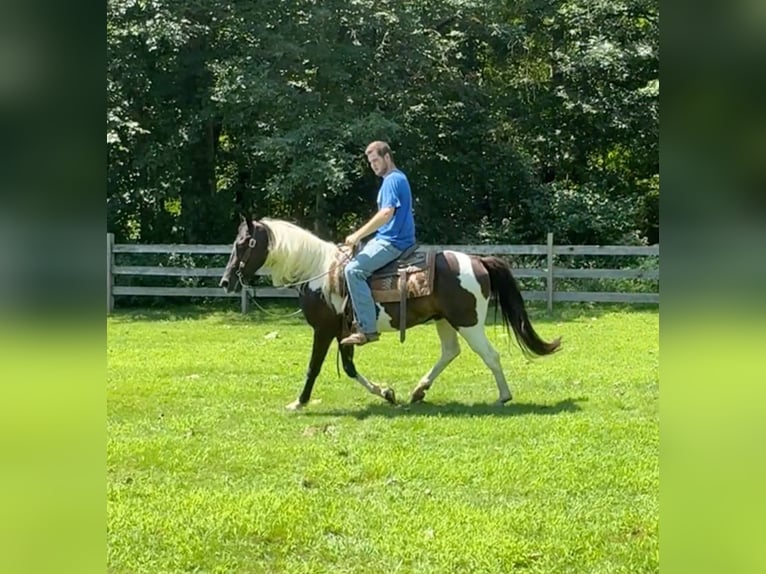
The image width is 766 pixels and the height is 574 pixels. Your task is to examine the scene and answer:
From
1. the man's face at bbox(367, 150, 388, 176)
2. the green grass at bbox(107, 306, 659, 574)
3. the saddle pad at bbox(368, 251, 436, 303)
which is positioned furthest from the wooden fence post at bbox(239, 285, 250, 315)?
the man's face at bbox(367, 150, 388, 176)

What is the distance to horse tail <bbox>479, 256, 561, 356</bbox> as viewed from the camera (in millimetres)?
7262

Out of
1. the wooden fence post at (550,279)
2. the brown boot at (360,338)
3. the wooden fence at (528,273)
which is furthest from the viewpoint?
the wooden fence post at (550,279)

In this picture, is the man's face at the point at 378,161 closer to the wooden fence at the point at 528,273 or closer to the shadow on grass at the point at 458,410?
the shadow on grass at the point at 458,410

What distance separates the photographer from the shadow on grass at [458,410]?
22.3ft

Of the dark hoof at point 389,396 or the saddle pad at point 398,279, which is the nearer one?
the saddle pad at point 398,279

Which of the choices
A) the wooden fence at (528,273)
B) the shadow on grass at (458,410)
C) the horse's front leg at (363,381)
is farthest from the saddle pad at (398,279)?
the wooden fence at (528,273)

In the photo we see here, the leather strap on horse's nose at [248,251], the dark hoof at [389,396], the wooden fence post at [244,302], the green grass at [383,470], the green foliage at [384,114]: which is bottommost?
the green grass at [383,470]

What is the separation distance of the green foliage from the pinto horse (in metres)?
9.85

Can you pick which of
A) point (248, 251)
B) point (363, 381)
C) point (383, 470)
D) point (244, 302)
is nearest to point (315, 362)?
point (363, 381)

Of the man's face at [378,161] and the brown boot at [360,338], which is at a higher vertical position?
the man's face at [378,161]

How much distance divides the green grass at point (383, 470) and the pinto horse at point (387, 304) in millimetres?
458

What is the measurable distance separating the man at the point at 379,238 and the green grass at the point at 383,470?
78 cm

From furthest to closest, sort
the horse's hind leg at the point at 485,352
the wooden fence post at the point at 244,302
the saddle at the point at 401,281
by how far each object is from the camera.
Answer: the wooden fence post at the point at 244,302, the horse's hind leg at the point at 485,352, the saddle at the point at 401,281

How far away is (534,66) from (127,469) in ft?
62.2
